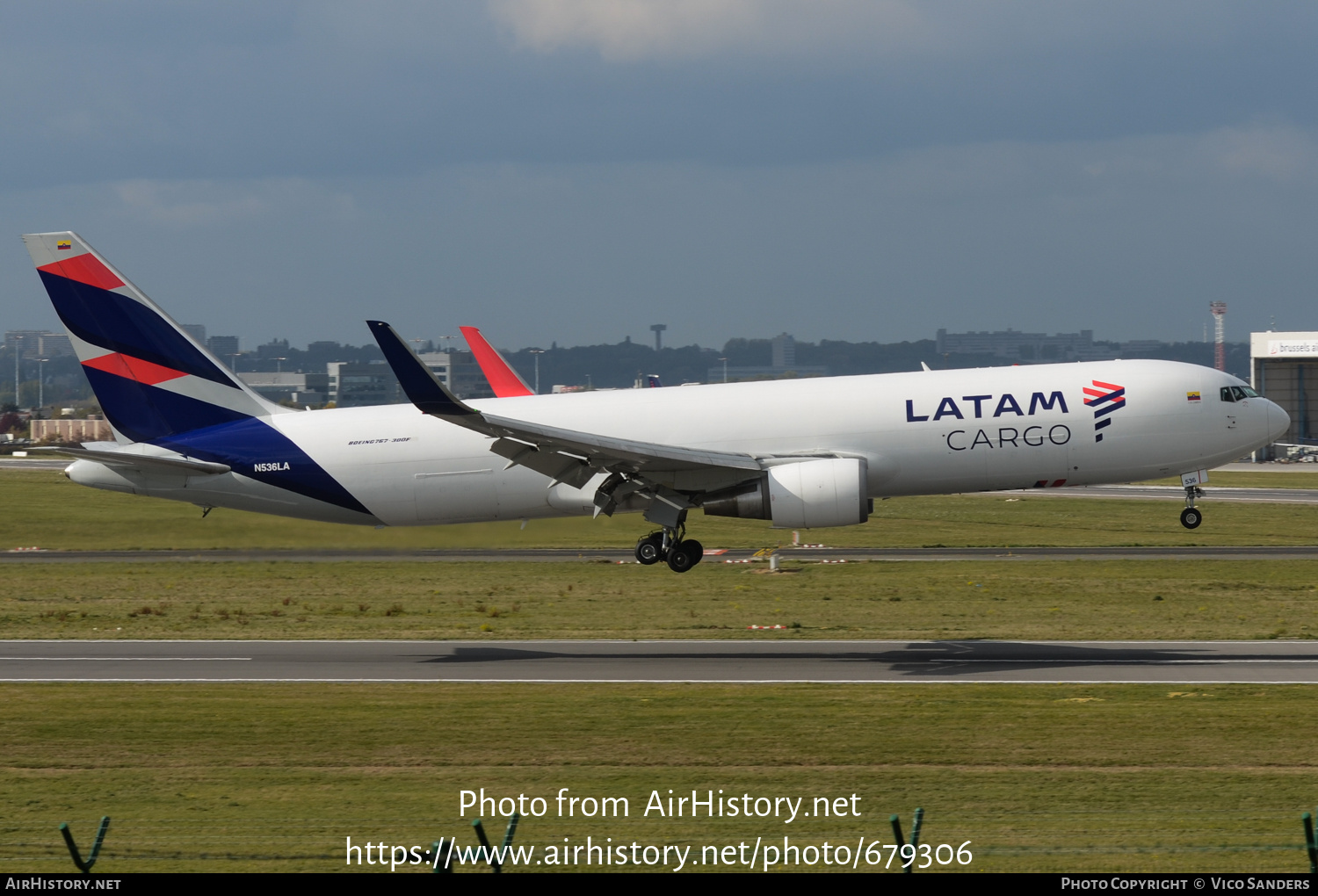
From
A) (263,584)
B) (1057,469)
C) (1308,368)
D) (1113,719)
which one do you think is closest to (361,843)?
(1113,719)

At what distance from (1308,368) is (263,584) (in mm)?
128193

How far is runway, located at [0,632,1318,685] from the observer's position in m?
33.0

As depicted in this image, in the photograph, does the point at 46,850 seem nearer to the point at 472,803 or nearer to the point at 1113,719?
the point at 472,803

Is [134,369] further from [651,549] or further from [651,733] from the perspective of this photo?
[651,733]

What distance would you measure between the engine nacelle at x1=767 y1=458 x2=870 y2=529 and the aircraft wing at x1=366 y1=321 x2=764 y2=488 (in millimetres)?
1111

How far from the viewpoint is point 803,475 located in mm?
34719

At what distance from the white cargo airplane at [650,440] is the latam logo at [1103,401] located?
5 cm

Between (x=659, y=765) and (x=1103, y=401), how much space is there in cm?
1786

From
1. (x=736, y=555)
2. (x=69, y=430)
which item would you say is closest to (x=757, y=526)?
(x=736, y=555)

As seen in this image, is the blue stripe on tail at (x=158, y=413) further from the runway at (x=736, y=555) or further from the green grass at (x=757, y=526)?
the runway at (x=736, y=555)

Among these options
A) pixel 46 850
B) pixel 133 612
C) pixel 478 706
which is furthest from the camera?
pixel 133 612

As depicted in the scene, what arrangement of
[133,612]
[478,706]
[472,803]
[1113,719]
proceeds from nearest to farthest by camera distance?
[472,803] < [1113,719] < [478,706] < [133,612]

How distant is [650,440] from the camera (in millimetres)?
36594

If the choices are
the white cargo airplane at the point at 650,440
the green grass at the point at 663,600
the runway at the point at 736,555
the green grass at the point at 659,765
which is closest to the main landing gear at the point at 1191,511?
the white cargo airplane at the point at 650,440
